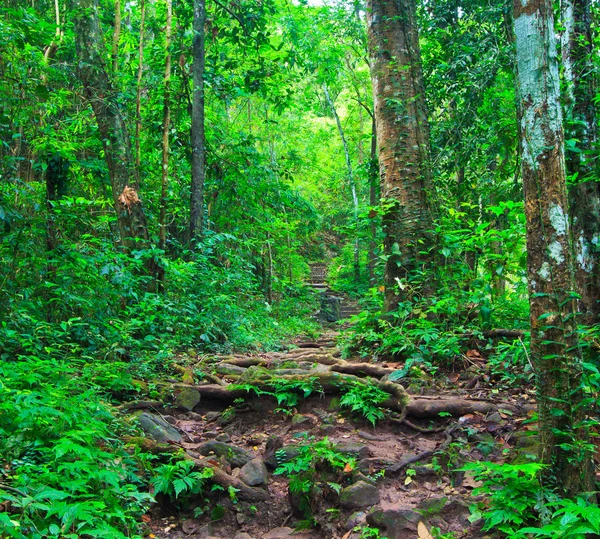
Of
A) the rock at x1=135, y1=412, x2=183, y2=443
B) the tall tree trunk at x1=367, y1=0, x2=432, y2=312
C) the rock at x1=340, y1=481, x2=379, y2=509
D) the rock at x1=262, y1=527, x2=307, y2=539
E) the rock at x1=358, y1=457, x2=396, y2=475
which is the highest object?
the tall tree trunk at x1=367, y1=0, x2=432, y2=312

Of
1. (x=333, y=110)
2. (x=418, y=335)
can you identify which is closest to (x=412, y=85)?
(x=418, y=335)

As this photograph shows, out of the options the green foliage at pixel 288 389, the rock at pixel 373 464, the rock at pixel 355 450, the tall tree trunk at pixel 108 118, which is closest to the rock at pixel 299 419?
the green foliage at pixel 288 389

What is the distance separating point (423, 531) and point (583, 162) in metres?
3.60

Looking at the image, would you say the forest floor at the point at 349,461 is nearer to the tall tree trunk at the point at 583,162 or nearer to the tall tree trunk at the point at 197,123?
the tall tree trunk at the point at 583,162

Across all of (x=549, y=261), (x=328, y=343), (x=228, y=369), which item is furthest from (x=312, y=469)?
(x=328, y=343)

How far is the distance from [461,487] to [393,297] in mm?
3278

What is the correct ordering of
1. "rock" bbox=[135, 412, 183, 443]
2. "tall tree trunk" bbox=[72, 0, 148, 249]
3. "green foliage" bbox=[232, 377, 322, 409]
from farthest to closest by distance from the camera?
"tall tree trunk" bbox=[72, 0, 148, 249] < "green foliage" bbox=[232, 377, 322, 409] < "rock" bbox=[135, 412, 183, 443]

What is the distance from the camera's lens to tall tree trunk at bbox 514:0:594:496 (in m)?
2.79

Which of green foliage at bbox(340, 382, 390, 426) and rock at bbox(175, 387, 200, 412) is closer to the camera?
green foliage at bbox(340, 382, 390, 426)

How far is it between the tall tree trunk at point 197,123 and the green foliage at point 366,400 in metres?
5.72

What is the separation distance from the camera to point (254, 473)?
4.05 m

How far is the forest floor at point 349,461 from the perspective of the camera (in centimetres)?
343

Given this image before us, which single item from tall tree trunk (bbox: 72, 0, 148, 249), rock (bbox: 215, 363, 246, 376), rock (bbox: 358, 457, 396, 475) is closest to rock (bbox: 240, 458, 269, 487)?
rock (bbox: 358, 457, 396, 475)

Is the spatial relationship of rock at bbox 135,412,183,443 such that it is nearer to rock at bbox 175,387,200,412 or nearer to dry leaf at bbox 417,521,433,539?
rock at bbox 175,387,200,412
